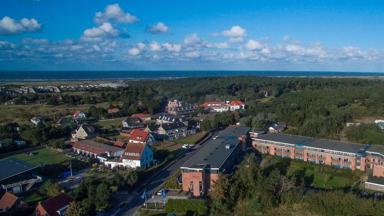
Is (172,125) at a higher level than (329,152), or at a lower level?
higher

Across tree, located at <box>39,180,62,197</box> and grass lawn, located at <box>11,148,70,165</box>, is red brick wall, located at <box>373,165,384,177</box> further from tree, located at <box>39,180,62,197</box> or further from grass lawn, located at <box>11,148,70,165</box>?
grass lawn, located at <box>11,148,70,165</box>

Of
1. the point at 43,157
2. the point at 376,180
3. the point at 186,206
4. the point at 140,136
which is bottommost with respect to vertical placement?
the point at 186,206

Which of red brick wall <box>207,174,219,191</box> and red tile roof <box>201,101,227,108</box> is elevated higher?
red tile roof <box>201,101,227,108</box>

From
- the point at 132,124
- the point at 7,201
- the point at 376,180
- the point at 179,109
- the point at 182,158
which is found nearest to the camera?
the point at 7,201

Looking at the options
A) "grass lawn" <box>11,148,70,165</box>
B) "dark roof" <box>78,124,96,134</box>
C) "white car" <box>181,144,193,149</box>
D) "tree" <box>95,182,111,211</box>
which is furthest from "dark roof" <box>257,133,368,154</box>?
"dark roof" <box>78,124,96,134</box>

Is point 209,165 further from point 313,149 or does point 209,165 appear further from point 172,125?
point 172,125

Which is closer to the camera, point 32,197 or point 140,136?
point 32,197

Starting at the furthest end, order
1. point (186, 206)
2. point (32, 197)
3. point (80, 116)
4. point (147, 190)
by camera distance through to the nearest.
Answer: point (80, 116), point (147, 190), point (32, 197), point (186, 206)

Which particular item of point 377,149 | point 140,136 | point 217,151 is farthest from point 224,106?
point 377,149
